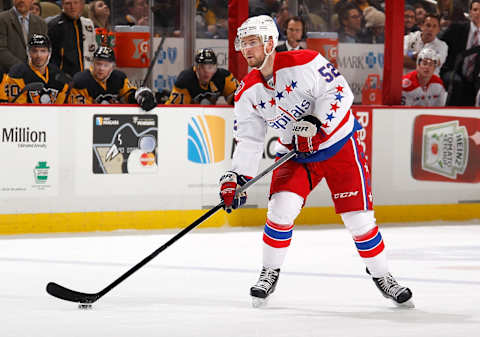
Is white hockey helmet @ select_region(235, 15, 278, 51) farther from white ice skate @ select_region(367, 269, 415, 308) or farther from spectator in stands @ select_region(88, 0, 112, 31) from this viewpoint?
spectator in stands @ select_region(88, 0, 112, 31)

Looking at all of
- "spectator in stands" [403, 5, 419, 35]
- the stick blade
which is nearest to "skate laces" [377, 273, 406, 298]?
the stick blade

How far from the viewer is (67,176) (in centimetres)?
598

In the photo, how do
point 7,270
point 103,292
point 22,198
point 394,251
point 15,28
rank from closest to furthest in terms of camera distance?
1. point 103,292
2. point 7,270
3. point 394,251
4. point 22,198
5. point 15,28

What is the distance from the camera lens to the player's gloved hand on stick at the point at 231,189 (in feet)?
12.5

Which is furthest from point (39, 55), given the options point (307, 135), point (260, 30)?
point (307, 135)

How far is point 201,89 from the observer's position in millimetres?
6480

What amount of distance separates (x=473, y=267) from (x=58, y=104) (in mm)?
2918

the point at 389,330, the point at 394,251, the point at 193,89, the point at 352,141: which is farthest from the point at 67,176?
the point at 389,330

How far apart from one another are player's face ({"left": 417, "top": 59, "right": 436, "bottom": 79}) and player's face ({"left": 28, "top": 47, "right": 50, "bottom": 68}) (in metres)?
2.93

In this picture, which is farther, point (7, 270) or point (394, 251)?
point (394, 251)

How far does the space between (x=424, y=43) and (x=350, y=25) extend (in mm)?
649

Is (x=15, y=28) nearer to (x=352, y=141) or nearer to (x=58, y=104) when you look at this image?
(x=58, y=104)

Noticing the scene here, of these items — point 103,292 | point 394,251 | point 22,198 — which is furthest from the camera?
point 22,198

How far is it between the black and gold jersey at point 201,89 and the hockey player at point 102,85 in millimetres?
323
